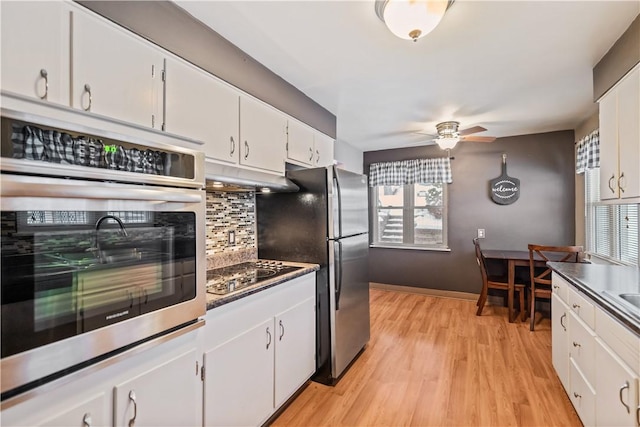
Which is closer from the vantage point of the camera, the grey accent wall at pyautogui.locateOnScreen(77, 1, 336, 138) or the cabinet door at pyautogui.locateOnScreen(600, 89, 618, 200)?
the grey accent wall at pyautogui.locateOnScreen(77, 1, 336, 138)

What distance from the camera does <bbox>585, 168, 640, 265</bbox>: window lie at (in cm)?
270

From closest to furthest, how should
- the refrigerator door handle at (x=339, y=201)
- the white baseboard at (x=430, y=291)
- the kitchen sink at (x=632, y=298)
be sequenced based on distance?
the kitchen sink at (x=632, y=298), the refrigerator door handle at (x=339, y=201), the white baseboard at (x=430, y=291)

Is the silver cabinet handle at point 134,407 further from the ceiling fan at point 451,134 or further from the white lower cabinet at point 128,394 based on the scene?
the ceiling fan at point 451,134

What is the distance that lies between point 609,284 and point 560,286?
→ 1.40 ft

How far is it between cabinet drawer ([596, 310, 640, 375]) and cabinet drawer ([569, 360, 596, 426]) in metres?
0.40

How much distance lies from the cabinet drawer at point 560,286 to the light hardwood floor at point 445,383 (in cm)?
73

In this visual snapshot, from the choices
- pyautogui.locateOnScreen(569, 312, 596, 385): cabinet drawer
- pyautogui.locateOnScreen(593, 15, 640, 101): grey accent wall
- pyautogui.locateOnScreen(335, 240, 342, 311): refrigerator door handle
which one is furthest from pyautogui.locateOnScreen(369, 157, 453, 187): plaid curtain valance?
pyautogui.locateOnScreen(569, 312, 596, 385): cabinet drawer

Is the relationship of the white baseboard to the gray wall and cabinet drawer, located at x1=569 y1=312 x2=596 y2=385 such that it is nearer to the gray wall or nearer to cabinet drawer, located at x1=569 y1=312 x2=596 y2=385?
the gray wall

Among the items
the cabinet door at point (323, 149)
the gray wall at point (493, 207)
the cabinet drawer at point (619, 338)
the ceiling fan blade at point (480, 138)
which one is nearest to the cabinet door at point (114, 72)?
the cabinet door at point (323, 149)

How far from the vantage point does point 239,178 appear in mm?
1888

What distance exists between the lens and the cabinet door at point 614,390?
1.26m

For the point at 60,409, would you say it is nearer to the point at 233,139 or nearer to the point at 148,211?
the point at 148,211

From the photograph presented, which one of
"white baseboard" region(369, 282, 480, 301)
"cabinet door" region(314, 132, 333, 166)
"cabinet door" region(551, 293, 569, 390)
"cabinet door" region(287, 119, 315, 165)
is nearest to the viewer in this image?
"cabinet door" region(551, 293, 569, 390)

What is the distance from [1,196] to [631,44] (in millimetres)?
2995
